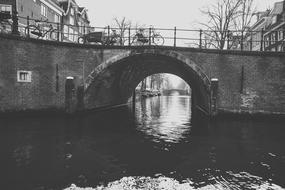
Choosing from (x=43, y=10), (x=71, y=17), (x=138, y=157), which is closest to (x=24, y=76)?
(x=138, y=157)

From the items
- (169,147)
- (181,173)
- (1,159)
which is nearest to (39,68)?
(1,159)

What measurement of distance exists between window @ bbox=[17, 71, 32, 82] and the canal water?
125 inches

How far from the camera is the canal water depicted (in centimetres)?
559

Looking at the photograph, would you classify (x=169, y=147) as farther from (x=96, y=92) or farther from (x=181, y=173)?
(x=96, y=92)

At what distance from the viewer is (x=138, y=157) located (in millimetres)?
7363

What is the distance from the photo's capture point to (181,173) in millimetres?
6223

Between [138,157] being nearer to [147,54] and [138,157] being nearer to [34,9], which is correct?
[147,54]

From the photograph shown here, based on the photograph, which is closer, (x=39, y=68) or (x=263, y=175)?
(x=263, y=175)

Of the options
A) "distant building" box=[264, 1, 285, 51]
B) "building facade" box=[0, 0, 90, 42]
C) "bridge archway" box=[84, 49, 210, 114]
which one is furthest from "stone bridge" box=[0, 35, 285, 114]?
"distant building" box=[264, 1, 285, 51]

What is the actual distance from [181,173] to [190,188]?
84cm

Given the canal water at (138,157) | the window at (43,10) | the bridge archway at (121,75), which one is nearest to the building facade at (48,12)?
the window at (43,10)

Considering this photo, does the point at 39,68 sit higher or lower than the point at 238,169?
higher

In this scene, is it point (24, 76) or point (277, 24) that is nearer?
point (24, 76)

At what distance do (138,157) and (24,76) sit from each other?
1026 centimetres
